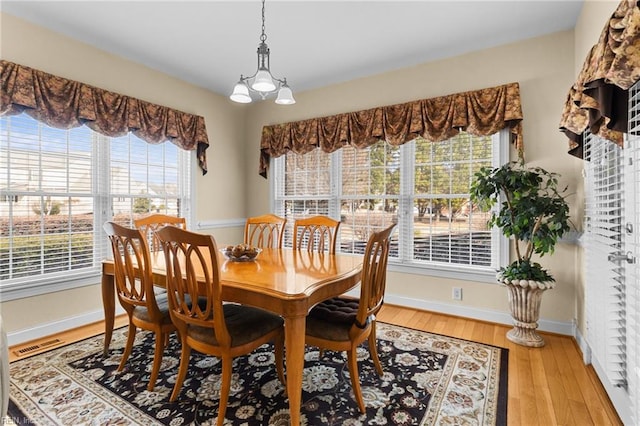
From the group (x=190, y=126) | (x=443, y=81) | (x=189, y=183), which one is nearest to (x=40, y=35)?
(x=190, y=126)

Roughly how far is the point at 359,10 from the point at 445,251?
246 cm

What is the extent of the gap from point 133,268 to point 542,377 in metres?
2.85

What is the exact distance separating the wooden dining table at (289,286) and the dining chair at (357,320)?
16 centimetres

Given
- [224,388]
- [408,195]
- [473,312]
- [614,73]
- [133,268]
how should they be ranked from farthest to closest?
[408,195], [473,312], [133,268], [224,388], [614,73]

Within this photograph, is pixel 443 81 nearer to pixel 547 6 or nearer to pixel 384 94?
pixel 384 94

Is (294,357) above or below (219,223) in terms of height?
below

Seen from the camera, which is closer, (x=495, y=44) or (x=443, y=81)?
(x=495, y=44)

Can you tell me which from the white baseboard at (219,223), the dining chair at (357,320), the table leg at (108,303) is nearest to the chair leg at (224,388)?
the dining chair at (357,320)

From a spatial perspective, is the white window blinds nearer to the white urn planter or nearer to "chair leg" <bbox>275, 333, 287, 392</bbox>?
the white urn planter

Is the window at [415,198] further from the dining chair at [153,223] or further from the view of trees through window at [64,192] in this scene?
the view of trees through window at [64,192]

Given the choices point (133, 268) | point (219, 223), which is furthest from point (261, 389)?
point (219, 223)

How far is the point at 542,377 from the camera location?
2.14m

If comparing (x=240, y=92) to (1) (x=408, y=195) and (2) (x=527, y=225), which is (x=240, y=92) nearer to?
(1) (x=408, y=195)

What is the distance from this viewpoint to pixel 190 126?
3.94m
